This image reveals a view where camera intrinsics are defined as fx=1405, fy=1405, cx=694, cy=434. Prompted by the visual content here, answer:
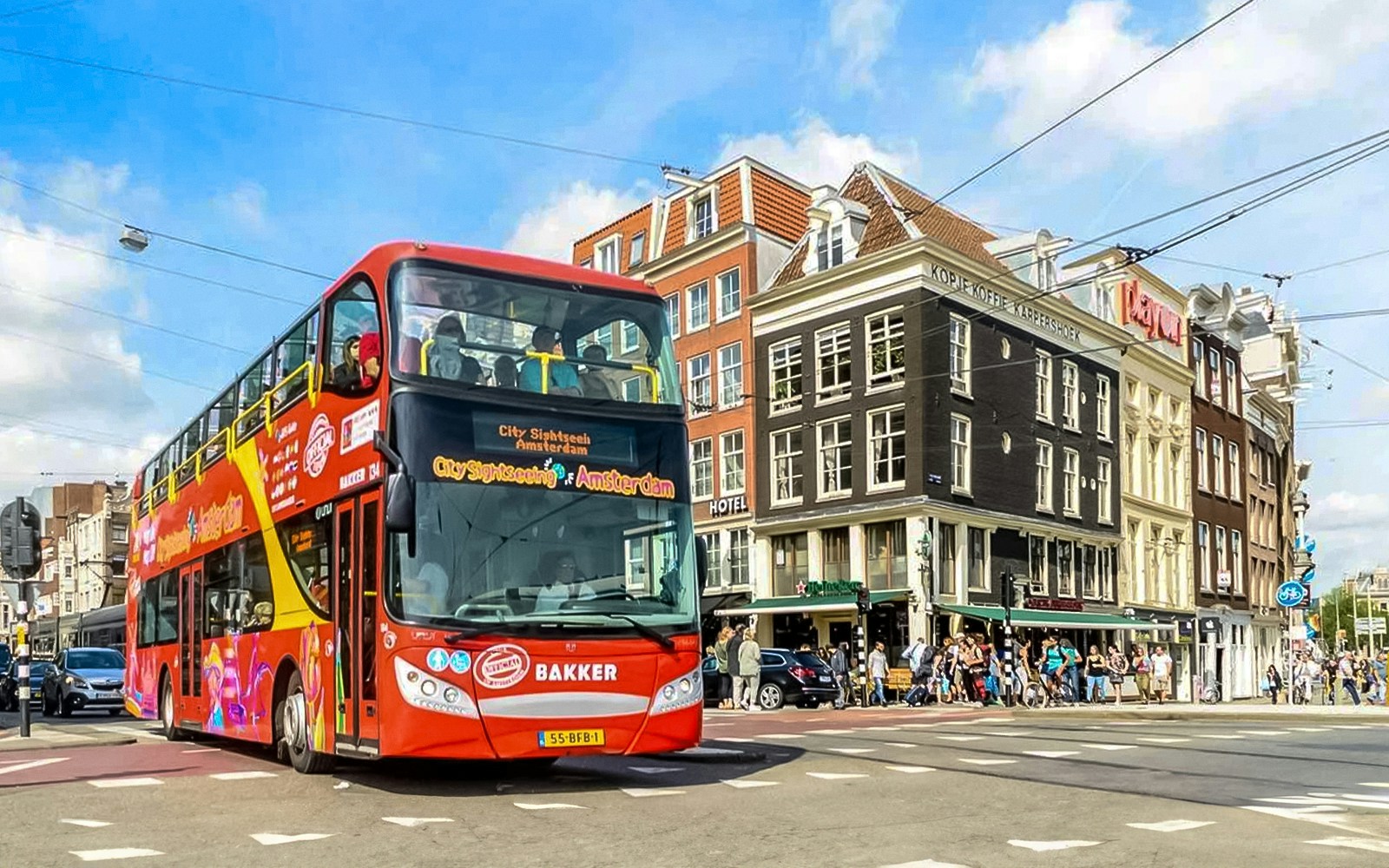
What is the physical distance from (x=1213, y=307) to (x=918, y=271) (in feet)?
87.9

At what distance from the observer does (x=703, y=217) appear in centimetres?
4850

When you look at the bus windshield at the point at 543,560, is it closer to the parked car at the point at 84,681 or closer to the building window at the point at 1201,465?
the parked car at the point at 84,681

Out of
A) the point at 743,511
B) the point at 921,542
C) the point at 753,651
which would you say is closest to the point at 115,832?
the point at 753,651

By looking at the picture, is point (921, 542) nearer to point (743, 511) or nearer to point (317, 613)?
point (743, 511)

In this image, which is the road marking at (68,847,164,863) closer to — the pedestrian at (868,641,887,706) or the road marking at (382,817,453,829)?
the road marking at (382,817,453,829)

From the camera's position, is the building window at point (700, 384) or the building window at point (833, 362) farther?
the building window at point (700, 384)

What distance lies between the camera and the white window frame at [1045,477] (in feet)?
152

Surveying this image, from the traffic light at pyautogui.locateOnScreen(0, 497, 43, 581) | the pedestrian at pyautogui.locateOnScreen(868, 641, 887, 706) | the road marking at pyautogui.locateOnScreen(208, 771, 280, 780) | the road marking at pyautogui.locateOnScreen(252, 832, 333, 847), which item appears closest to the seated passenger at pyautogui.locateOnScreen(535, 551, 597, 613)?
the road marking at pyautogui.locateOnScreen(252, 832, 333, 847)

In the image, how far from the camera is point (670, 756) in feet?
49.7

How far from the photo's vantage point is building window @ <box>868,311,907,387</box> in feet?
135

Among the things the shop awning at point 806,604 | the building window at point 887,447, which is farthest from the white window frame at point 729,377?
the shop awning at point 806,604

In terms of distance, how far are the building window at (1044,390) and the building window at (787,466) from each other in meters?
8.50

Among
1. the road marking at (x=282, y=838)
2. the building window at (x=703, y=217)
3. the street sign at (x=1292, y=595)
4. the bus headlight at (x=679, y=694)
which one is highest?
the building window at (x=703, y=217)

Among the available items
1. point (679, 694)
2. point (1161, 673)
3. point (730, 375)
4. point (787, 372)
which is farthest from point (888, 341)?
point (679, 694)
